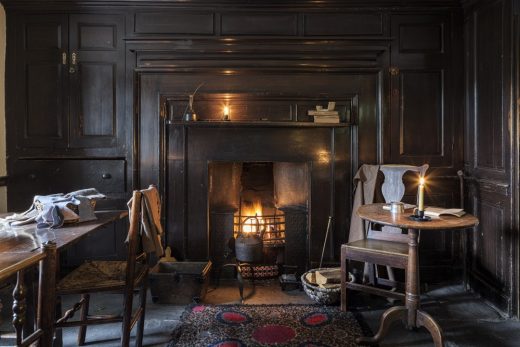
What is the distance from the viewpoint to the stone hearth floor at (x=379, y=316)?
101 inches

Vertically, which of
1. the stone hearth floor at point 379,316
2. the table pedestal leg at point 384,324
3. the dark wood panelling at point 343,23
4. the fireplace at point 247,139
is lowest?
the stone hearth floor at point 379,316

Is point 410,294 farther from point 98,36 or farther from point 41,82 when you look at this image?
point 41,82

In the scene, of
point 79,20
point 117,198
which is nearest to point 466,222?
point 117,198

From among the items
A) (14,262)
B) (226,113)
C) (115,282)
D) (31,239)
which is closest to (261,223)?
(226,113)

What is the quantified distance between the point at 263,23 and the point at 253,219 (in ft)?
5.85

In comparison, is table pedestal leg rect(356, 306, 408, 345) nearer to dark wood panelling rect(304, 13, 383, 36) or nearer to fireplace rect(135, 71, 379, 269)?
fireplace rect(135, 71, 379, 269)

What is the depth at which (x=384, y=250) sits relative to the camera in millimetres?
2822

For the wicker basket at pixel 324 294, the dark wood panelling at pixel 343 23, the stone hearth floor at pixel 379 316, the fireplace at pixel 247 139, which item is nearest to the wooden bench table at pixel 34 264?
the stone hearth floor at pixel 379 316

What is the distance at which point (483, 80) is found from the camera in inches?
131

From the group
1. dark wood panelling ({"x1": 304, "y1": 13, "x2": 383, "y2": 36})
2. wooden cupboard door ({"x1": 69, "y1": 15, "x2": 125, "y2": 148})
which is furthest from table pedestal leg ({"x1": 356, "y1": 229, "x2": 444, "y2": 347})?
wooden cupboard door ({"x1": 69, "y1": 15, "x2": 125, "y2": 148})

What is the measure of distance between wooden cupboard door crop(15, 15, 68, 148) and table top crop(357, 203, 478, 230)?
2662 mm

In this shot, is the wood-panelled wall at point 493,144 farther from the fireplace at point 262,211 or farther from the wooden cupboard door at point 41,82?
the wooden cupboard door at point 41,82

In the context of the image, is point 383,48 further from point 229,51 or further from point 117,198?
point 117,198

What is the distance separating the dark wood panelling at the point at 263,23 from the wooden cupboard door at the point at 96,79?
3.23ft
